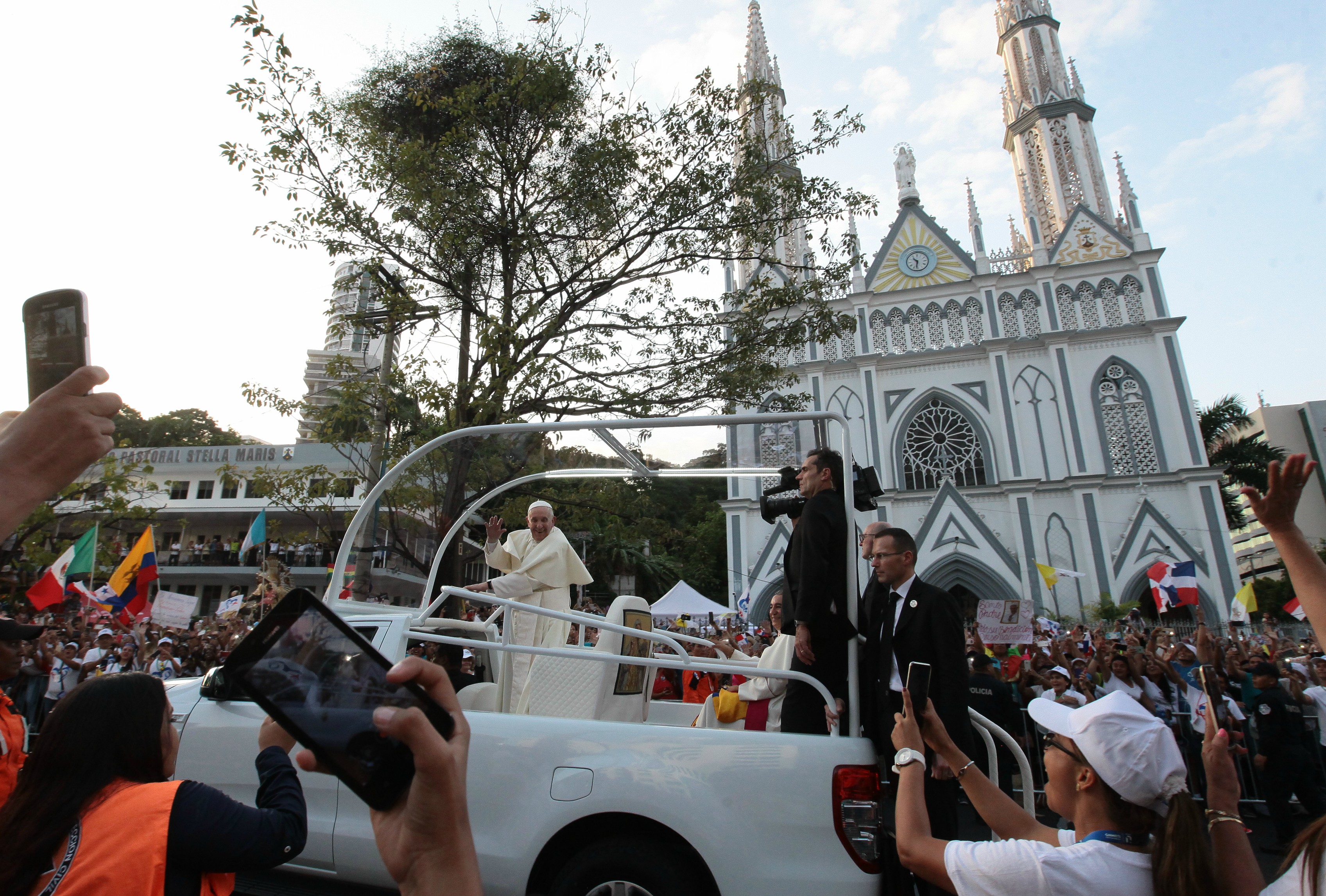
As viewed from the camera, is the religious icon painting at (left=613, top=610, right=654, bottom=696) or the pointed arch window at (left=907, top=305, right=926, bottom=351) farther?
the pointed arch window at (left=907, top=305, right=926, bottom=351)

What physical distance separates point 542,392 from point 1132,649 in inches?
318

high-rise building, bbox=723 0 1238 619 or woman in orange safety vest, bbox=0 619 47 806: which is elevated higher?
high-rise building, bbox=723 0 1238 619

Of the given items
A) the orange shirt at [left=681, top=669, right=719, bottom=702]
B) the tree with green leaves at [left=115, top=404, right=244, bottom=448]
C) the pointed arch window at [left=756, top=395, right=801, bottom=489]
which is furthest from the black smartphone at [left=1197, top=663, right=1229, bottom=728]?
the tree with green leaves at [left=115, top=404, right=244, bottom=448]

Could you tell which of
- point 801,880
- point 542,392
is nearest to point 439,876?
point 801,880

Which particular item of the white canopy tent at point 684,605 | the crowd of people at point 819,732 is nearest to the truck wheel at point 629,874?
the crowd of people at point 819,732

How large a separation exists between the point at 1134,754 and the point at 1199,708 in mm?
7825

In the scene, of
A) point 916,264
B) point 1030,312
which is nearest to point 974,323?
point 1030,312

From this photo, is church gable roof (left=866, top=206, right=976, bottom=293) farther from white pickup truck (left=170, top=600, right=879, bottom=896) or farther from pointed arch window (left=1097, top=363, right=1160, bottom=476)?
white pickup truck (left=170, top=600, right=879, bottom=896)

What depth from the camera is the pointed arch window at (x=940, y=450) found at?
3047 centimetres

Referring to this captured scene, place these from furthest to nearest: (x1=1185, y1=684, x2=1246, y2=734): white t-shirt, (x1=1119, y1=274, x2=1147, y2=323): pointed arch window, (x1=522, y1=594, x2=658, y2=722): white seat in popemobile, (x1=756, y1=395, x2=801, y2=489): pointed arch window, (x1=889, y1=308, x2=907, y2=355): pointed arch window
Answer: (x1=889, y1=308, x2=907, y2=355): pointed arch window
(x1=1119, y1=274, x2=1147, y2=323): pointed arch window
(x1=756, y1=395, x2=801, y2=489): pointed arch window
(x1=1185, y1=684, x2=1246, y2=734): white t-shirt
(x1=522, y1=594, x2=658, y2=722): white seat in popemobile

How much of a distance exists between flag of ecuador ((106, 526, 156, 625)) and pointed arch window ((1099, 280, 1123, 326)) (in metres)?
33.0

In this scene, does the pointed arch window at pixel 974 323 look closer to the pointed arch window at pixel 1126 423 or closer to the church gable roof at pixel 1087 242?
the church gable roof at pixel 1087 242

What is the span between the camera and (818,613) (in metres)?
3.41

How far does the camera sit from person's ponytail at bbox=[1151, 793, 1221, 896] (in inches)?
66.6
